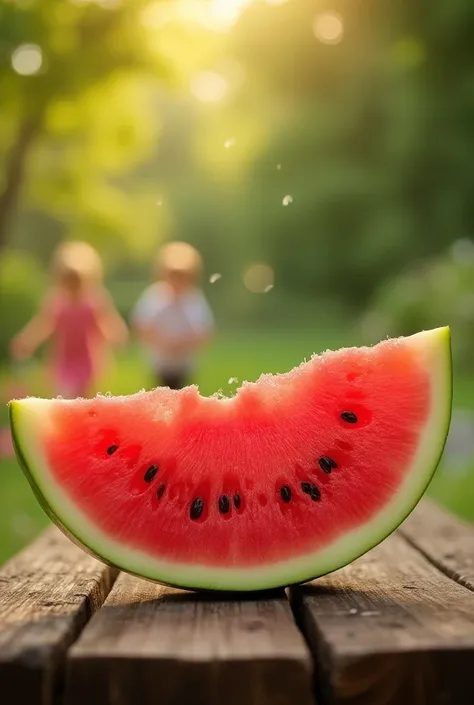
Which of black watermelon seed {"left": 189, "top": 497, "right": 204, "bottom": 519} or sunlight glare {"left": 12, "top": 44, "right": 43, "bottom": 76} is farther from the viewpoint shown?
sunlight glare {"left": 12, "top": 44, "right": 43, "bottom": 76}

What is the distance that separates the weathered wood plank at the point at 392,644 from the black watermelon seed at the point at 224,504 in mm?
192

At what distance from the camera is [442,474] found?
6.46m

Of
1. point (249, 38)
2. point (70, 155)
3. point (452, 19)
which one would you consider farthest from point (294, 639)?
point (249, 38)

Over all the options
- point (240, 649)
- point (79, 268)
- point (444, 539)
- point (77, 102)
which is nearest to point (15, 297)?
point (77, 102)

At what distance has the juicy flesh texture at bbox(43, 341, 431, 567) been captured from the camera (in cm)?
166

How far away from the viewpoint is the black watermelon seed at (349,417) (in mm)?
1775

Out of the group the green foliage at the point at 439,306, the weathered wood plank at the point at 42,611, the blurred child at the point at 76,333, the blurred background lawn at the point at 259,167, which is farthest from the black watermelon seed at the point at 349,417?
the green foliage at the point at 439,306

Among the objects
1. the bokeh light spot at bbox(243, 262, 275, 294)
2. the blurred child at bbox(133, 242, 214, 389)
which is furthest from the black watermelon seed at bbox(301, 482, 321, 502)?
the bokeh light spot at bbox(243, 262, 275, 294)

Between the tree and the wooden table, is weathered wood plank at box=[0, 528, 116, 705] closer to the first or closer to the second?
the wooden table

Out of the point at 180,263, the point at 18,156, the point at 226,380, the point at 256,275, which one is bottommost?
the point at 180,263

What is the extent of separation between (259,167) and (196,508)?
25957 millimetres

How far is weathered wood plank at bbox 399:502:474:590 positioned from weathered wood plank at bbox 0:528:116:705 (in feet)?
2.14

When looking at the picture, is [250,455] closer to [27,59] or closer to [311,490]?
[311,490]

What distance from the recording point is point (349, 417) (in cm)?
178
